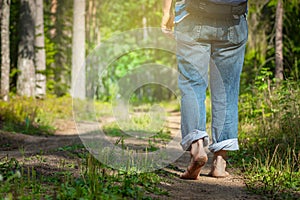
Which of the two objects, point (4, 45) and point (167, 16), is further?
point (4, 45)

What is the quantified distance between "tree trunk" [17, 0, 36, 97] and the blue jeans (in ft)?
33.3

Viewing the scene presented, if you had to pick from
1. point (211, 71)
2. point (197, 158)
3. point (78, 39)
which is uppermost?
point (78, 39)

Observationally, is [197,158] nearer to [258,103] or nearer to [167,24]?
[167,24]

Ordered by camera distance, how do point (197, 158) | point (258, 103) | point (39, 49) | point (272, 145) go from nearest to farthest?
point (197, 158)
point (272, 145)
point (258, 103)
point (39, 49)

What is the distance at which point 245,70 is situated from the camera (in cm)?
1258

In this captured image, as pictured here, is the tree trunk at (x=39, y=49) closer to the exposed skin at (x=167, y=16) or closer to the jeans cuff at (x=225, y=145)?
the exposed skin at (x=167, y=16)

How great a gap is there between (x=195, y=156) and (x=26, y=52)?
34.9 feet

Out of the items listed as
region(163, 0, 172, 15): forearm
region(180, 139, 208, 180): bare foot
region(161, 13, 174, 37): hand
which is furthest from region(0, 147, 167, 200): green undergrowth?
region(163, 0, 172, 15): forearm

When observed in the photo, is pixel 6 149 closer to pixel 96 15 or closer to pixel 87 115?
pixel 87 115


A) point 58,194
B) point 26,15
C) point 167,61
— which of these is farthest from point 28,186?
point 167,61

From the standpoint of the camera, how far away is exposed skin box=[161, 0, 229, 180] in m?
3.79

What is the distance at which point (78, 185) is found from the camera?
9.59 ft

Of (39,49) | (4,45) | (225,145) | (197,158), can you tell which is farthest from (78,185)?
(39,49)

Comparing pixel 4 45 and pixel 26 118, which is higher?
pixel 4 45
